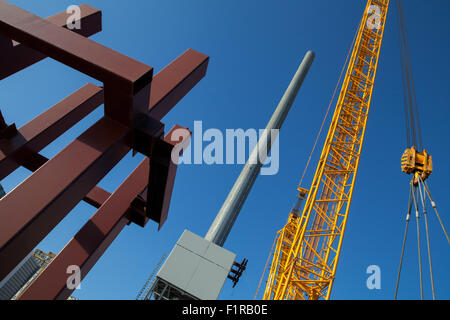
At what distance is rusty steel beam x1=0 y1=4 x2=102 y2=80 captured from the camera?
12.3 feet

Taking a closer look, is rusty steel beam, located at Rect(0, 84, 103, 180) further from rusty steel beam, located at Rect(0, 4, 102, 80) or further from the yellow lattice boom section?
the yellow lattice boom section

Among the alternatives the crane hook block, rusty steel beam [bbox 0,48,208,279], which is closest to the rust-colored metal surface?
rusty steel beam [bbox 0,48,208,279]

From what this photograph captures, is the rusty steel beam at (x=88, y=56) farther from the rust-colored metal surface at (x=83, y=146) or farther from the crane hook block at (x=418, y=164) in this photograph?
the crane hook block at (x=418, y=164)

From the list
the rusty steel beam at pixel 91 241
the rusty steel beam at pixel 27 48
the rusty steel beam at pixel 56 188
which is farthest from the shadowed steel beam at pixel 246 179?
the rusty steel beam at pixel 56 188

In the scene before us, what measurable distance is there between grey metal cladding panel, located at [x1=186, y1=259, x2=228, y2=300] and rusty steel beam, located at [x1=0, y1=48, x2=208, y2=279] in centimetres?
814

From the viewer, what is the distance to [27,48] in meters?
4.03

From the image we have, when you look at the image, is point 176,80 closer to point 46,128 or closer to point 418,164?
point 46,128

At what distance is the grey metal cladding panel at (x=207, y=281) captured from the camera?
10.1 meters

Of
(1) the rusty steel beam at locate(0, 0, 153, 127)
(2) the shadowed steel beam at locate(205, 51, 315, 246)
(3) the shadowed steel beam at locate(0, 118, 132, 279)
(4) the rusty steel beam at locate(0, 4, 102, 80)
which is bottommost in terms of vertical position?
(3) the shadowed steel beam at locate(0, 118, 132, 279)

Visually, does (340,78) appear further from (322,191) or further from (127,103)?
(127,103)

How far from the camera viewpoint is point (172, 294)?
10875 millimetres

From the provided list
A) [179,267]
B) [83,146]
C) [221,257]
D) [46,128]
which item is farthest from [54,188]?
[221,257]

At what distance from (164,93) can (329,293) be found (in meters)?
18.5

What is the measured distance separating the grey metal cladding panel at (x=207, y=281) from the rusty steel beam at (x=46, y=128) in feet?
22.6
